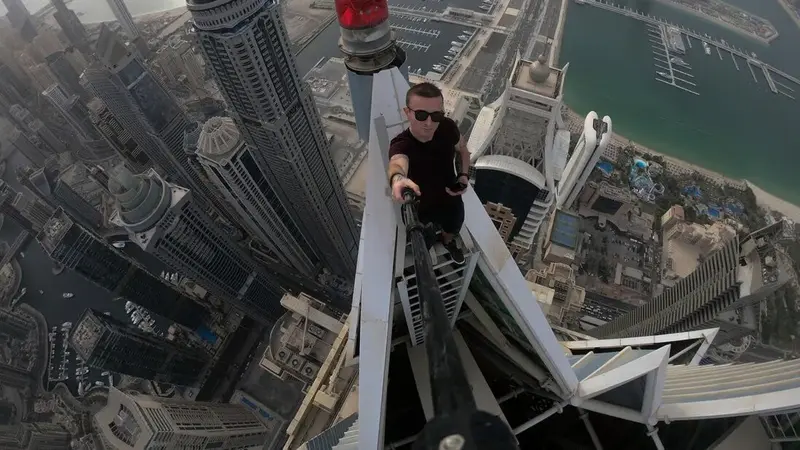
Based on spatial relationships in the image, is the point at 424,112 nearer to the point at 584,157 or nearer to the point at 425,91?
the point at 425,91

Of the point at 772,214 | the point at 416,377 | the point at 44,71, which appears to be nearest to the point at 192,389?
the point at 416,377

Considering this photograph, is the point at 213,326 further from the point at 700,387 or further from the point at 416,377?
the point at 700,387

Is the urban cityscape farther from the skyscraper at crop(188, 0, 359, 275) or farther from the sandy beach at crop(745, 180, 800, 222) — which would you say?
the sandy beach at crop(745, 180, 800, 222)

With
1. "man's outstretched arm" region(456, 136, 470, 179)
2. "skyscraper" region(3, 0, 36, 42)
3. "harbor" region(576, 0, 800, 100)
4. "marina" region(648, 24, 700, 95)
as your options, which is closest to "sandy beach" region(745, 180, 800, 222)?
"marina" region(648, 24, 700, 95)

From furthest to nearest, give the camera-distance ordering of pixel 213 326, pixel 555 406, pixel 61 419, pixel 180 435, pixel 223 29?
pixel 213 326
pixel 61 419
pixel 180 435
pixel 223 29
pixel 555 406

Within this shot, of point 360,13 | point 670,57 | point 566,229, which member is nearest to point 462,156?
point 360,13
